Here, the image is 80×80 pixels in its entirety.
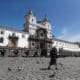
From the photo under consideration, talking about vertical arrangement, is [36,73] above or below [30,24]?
below

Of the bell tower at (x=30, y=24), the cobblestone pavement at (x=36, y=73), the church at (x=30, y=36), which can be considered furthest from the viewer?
the bell tower at (x=30, y=24)

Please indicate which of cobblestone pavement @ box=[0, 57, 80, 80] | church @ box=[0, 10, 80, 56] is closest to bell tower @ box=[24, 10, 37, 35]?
church @ box=[0, 10, 80, 56]

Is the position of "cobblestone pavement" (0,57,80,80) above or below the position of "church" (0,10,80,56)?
below

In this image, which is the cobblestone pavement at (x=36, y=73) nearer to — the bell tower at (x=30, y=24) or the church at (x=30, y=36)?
the church at (x=30, y=36)

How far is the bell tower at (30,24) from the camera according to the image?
6800cm

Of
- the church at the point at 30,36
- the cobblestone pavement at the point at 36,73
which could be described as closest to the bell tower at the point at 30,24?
the church at the point at 30,36

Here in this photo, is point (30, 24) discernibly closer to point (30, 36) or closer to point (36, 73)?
point (30, 36)

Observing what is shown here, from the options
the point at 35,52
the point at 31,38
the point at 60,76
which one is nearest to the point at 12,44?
the point at 31,38

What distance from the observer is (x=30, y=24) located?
225 feet

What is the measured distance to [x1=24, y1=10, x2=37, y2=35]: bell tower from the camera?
68000mm

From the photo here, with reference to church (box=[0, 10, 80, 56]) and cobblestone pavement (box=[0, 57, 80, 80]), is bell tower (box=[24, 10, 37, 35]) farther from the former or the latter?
cobblestone pavement (box=[0, 57, 80, 80])

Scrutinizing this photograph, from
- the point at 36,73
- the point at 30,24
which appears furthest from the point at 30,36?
the point at 36,73

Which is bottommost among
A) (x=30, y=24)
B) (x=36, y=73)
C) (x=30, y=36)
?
(x=36, y=73)

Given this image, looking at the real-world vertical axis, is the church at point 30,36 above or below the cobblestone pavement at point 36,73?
above
